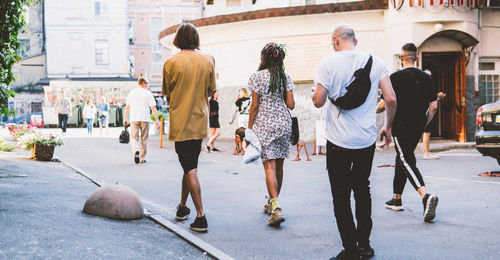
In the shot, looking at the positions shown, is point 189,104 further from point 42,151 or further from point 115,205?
point 42,151

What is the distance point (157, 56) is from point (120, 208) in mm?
42264

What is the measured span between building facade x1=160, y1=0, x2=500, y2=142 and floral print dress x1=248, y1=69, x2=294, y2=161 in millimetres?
11563

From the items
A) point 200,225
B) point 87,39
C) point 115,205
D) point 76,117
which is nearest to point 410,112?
point 200,225

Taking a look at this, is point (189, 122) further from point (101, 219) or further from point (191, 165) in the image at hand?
point (101, 219)

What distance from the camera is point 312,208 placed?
680 centimetres

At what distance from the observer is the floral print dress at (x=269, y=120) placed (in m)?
5.92

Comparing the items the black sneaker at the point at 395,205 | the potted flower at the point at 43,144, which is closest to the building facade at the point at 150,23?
the potted flower at the point at 43,144

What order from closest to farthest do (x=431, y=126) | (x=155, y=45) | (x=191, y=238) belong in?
(x=191, y=238) → (x=431, y=126) → (x=155, y=45)

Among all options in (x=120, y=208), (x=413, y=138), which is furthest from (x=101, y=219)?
(x=413, y=138)

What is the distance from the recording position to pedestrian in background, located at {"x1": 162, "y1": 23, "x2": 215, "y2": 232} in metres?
5.50

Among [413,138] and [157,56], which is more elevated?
[157,56]

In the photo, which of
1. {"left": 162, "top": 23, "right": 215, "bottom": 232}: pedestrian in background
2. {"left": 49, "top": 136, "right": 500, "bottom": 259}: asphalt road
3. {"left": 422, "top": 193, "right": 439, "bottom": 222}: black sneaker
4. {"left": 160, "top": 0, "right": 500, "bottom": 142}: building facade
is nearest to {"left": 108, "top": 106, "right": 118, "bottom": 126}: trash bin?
{"left": 160, "top": 0, "right": 500, "bottom": 142}: building facade

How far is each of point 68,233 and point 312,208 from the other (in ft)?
9.99

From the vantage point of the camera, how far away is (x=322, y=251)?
15.8 ft
